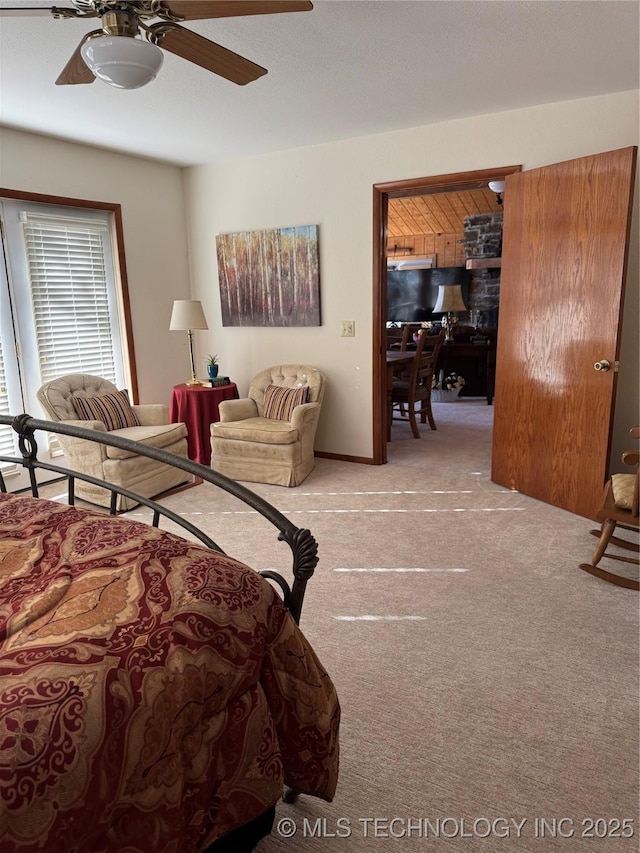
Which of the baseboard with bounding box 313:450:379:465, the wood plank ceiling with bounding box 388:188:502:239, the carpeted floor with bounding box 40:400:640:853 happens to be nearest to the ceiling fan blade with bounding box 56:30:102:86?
the carpeted floor with bounding box 40:400:640:853

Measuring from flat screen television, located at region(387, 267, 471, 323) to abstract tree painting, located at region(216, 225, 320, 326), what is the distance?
5.17 meters

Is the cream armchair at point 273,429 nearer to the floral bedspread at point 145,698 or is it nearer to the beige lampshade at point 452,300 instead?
the floral bedspread at point 145,698

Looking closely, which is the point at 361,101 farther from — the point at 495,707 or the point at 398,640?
the point at 495,707

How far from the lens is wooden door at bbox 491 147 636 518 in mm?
3195

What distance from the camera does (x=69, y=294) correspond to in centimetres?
449

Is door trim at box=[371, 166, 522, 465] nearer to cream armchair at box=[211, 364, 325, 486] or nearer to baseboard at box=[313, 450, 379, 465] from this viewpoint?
baseboard at box=[313, 450, 379, 465]

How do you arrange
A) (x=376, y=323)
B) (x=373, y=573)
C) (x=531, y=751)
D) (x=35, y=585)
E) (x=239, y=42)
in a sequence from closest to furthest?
(x=35, y=585)
(x=531, y=751)
(x=239, y=42)
(x=373, y=573)
(x=376, y=323)

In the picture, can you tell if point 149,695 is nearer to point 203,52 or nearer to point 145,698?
point 145,698

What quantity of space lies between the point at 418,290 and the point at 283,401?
19.7 feet

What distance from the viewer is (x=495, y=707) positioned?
1.92 metres

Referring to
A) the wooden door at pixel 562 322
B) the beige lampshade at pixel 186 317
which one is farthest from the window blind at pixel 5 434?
the wooden door at pixel 562 322

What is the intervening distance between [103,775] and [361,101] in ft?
12.2

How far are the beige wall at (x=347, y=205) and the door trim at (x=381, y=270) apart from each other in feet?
0.18

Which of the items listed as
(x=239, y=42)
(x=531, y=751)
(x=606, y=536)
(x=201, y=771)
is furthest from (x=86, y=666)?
(x=239, y=42)
